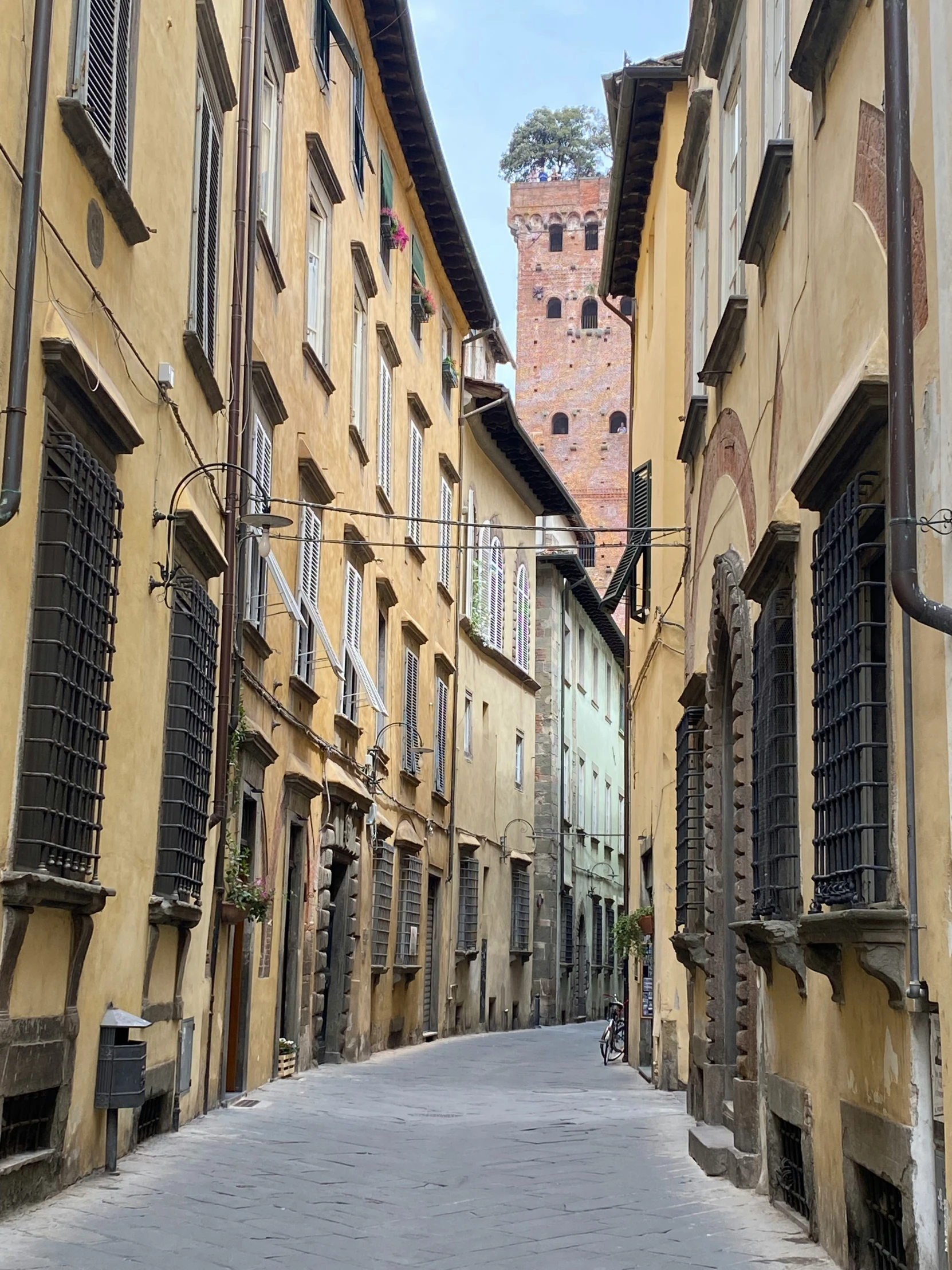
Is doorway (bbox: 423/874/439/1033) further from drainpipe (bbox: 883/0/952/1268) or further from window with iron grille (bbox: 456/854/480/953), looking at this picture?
drainpipe (bbox: 883/0/952/1268)

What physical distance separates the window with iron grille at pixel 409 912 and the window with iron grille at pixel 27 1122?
44.8 ft

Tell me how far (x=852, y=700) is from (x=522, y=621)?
25793 mm

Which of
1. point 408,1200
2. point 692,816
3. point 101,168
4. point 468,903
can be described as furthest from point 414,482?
point 408,1200

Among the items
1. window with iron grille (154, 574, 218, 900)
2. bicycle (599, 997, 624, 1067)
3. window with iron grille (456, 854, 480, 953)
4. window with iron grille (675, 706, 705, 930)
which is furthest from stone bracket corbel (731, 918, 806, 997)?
window with iron grille (456, 854, 480, 953)

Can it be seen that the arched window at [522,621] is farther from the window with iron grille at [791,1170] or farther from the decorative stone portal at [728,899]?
the window with iron grille at [791,1170]

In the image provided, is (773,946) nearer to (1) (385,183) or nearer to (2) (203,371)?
(2) (203,371)

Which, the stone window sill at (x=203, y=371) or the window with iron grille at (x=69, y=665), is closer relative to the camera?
the window with iron grille at (x=69, y=665)

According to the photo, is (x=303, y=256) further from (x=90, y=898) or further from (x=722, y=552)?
(x=90, y=898)

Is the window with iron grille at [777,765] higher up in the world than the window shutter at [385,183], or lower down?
lower down

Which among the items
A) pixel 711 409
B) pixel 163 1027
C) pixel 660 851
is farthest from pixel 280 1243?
pixel 660 851

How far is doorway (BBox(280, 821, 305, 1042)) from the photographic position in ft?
50.6

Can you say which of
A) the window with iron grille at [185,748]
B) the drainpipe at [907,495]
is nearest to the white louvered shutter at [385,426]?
the window with iron grille at [185,748]

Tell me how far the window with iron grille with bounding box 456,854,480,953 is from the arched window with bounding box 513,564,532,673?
Answer: 5.40 metres

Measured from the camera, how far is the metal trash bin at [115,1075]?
26.3 feet
